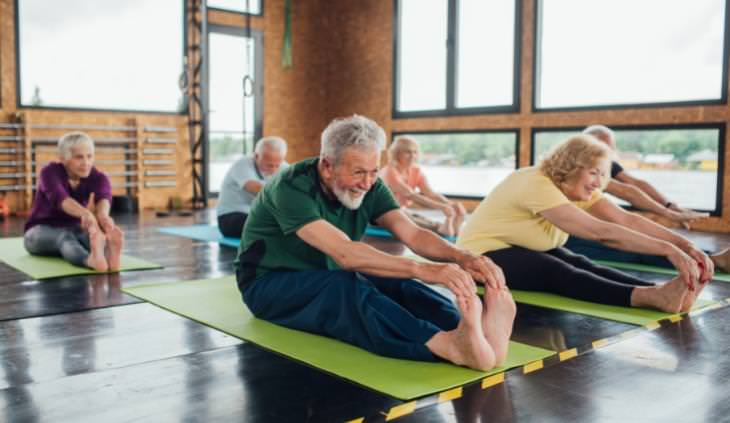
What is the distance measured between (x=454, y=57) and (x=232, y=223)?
391 centimetres

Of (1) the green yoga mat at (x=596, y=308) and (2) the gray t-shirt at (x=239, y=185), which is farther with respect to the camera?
(2) the gray t-shirt at (x=239, y=185)

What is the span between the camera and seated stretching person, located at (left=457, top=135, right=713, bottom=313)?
9.17 feet

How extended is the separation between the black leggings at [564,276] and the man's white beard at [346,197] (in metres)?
1.08

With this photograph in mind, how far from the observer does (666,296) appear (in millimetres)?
2797

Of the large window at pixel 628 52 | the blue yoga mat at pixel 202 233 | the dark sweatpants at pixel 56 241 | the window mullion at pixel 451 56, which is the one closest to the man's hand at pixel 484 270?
the dark sweatpants at pixel 56 241

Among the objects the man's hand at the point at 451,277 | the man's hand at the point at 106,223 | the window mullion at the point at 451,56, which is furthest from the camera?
the window mullion at the point at 451,56

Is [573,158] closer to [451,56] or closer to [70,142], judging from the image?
[70,142]

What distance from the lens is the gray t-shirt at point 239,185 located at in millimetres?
4762

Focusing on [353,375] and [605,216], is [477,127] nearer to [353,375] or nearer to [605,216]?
[605,216]

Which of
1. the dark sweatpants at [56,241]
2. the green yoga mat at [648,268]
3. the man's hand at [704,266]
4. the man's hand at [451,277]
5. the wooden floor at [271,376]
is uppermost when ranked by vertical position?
the man's hand at [451,277]

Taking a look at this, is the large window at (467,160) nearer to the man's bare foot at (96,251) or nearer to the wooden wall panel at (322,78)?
the wooden wall panel at (322,78)

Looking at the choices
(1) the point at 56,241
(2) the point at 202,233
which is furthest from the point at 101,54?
(1) the point at 56,241

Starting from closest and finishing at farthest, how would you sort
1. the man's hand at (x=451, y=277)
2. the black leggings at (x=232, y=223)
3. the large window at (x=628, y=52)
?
the man's hand at (x=451, y=277) < the black leggings at (x=232, y=223) < the large window at (x=628, y=52)

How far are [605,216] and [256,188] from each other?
2.30m
